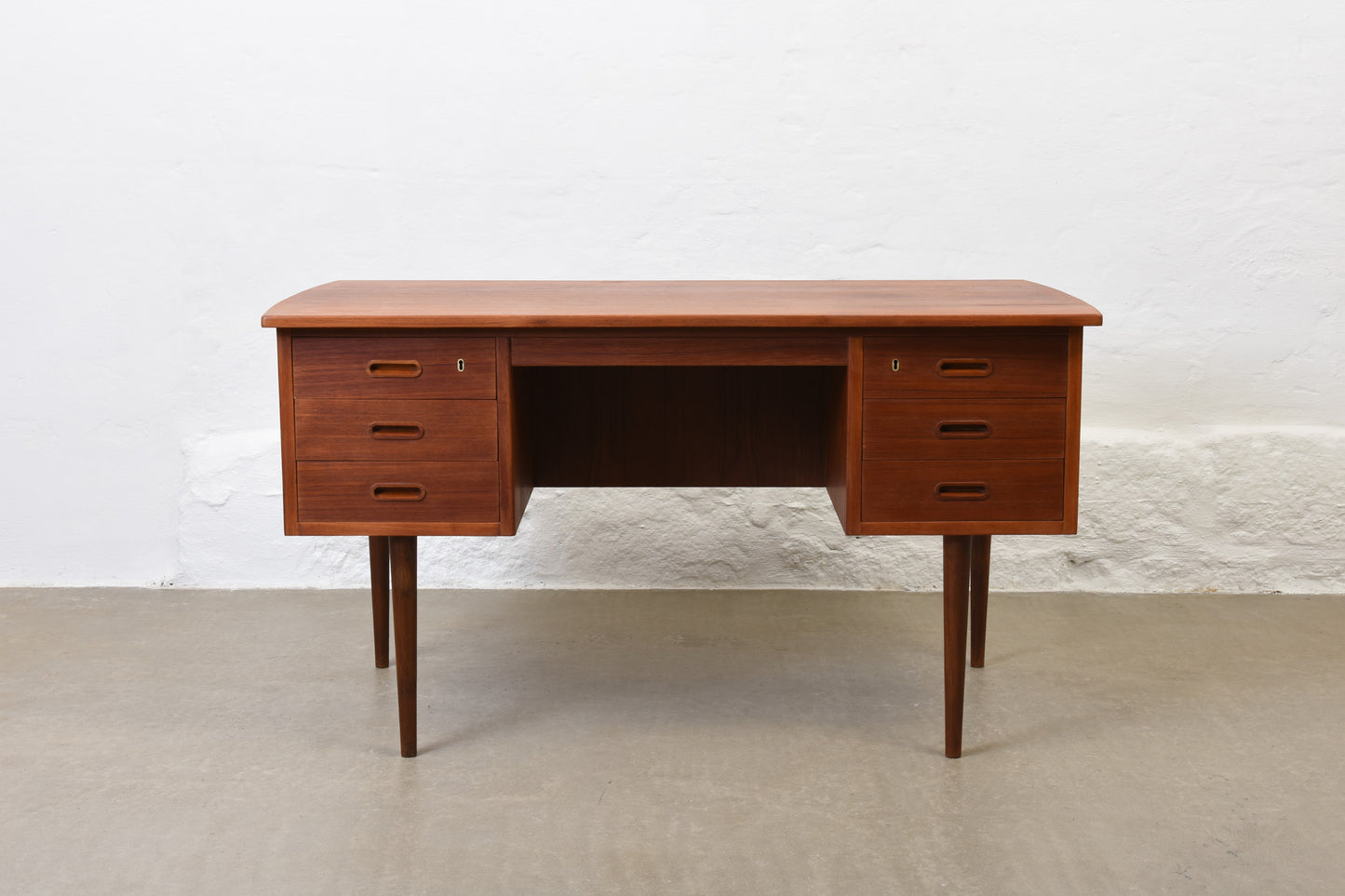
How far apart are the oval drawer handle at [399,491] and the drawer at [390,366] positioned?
17 centimetres

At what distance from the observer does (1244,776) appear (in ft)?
7.45

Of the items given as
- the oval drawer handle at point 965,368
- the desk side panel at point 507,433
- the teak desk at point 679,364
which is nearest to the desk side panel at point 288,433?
the teak desk at point 679,364

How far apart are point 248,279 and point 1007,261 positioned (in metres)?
2.09

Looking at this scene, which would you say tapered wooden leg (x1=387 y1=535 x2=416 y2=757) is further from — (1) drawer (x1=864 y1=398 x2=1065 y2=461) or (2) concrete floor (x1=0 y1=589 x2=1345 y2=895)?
(1) drawer (x1=864 y1=398 x2=1065 y2=461)

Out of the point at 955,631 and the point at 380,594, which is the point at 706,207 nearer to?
the point at 380,594

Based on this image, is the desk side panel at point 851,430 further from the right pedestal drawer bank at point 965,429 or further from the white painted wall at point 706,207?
the white painted wall at point 706,207

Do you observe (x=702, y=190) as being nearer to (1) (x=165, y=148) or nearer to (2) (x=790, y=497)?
(2) (x=790, y=497)

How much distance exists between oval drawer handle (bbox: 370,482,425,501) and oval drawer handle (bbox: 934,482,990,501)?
937mm

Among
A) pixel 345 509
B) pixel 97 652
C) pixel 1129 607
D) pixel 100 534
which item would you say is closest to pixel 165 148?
pixel 100 534

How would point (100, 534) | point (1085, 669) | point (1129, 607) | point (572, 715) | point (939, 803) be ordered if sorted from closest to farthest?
point (939, 803) → point (572, 715) → point (1085, 669) → point (1129, 607) → point (100, 534)

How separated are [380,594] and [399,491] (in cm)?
63

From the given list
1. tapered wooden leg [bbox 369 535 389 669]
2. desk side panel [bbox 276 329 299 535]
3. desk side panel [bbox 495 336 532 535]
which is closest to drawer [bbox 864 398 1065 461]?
desk side panel [bbox 495 336 532 535]

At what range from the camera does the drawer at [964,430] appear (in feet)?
7.33

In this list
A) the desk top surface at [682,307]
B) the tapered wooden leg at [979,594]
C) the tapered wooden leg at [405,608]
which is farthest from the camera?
the tapered wooden leg at [979,594]
